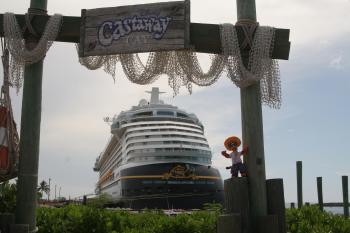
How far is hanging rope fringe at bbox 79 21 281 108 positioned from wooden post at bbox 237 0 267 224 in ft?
0.34

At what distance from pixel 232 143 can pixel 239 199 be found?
0.55 m

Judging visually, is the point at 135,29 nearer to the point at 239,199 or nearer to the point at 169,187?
the point at 239,199

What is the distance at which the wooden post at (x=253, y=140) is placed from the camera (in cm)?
418

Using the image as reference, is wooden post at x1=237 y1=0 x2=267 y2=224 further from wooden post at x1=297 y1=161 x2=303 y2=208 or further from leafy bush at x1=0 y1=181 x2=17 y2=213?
wooden post at x1=297 y1=161 x2=303 y2=208

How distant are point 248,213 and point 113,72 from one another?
6.55ft

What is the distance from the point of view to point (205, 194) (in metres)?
32.0

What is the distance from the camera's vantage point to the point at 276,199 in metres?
4.21

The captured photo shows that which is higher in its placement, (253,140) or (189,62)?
(189,62)

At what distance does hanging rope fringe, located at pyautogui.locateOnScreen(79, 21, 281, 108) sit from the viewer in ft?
14.4

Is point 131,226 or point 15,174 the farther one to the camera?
point 131,226

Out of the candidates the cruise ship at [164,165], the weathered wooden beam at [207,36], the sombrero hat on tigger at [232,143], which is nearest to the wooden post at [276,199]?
the sombrero hat on tigger at [232,143]

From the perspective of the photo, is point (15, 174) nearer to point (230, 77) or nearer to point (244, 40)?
point (230, 77)

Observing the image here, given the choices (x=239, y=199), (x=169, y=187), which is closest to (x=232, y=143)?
(x=239, y=199)

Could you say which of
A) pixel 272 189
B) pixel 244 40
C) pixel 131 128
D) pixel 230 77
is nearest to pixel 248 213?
pixel 272 189
